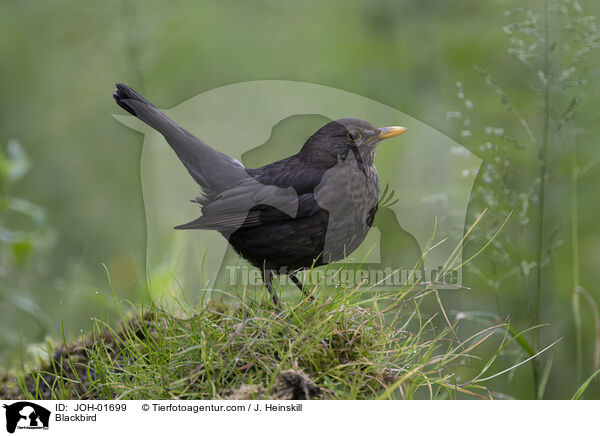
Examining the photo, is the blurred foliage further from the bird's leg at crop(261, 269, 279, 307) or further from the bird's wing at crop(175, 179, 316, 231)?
the bird's leg at crop(261, 269, 279, 307)

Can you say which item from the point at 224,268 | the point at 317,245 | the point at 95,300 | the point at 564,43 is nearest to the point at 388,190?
the point at 317,245

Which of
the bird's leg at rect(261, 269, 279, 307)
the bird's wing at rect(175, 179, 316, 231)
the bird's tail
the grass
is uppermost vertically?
the bird's tail

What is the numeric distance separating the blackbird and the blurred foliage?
1.01ft

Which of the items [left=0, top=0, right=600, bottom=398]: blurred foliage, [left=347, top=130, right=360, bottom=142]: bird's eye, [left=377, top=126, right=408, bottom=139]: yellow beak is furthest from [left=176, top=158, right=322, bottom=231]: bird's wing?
[left=0, top=0, right=600, bottom=398]: blurred foliage

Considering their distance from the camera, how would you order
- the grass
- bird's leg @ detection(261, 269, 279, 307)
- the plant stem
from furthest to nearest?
the plant stem, bird's leg @ detection(261, 269, 279, 307), the grass

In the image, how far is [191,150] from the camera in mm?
2430

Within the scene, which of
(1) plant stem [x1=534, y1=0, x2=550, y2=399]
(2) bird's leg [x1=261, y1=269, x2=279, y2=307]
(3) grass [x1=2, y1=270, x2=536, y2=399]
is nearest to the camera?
(3) grass [x1=2, y1=270, x2=536, y2=399]

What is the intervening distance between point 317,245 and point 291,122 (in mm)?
608

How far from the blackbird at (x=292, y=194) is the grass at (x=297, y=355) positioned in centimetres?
29

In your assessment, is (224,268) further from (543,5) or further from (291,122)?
(543,5)

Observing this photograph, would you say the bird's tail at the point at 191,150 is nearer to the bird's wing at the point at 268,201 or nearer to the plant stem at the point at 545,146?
the bird's wing at the point at 268,201

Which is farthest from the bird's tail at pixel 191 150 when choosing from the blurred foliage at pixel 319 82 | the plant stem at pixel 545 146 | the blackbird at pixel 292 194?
the plant stem at pixel 545 146

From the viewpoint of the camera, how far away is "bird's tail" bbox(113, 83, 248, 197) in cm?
240

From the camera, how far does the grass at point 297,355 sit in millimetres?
1803
